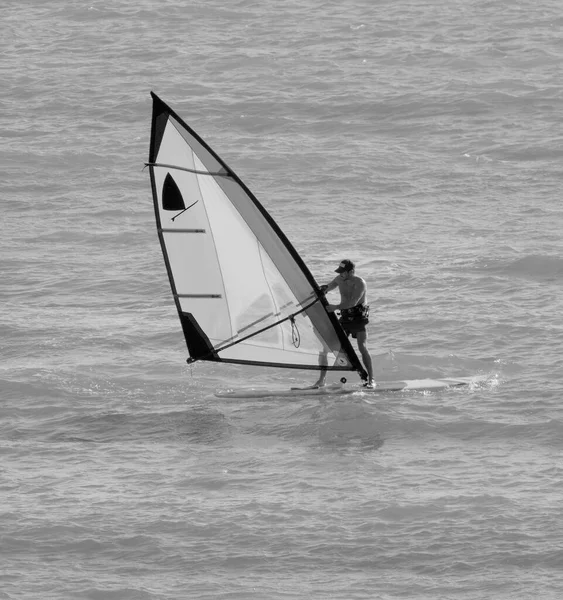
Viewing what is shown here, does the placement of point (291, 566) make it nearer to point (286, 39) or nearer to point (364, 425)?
point (364, 425)

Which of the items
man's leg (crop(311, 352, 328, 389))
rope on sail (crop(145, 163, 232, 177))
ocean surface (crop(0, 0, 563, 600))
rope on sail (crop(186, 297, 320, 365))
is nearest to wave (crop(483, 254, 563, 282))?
ocean surface (crop(0, 0, 563, 600))

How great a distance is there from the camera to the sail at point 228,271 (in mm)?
14820

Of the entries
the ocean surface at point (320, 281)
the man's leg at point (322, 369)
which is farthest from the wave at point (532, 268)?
the man's leg at point (322, 369)

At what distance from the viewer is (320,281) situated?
842 inches

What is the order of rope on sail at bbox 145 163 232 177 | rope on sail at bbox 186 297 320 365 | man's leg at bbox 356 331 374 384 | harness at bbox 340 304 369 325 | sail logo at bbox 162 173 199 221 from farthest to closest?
man's leg at bbox 356 331 374 384
harness at bbox 340 304 369 325
rope on sail at bbox 186 297 320 365
sail logo at bbox 162 173 199 221
rope on sail at bbox 145 163 232 177

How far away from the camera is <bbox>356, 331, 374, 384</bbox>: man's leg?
52.8 ft

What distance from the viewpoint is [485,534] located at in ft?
41.2

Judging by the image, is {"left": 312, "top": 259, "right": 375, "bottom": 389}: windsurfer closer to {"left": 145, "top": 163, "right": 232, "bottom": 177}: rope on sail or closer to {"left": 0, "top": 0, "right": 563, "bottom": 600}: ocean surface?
{"left": 0, "top": 0, "right": 563, "bottom": 600}: ocean surface

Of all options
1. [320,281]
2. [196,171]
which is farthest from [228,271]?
[320,281]

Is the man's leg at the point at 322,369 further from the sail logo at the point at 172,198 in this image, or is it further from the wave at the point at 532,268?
the wave at the point at 532,268

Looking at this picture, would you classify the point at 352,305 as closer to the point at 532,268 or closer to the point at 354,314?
the point at 354,314

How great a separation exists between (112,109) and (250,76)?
405 cm

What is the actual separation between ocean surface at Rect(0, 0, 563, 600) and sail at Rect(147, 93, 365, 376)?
2.81ft

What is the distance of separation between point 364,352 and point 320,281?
5270 millimetres
